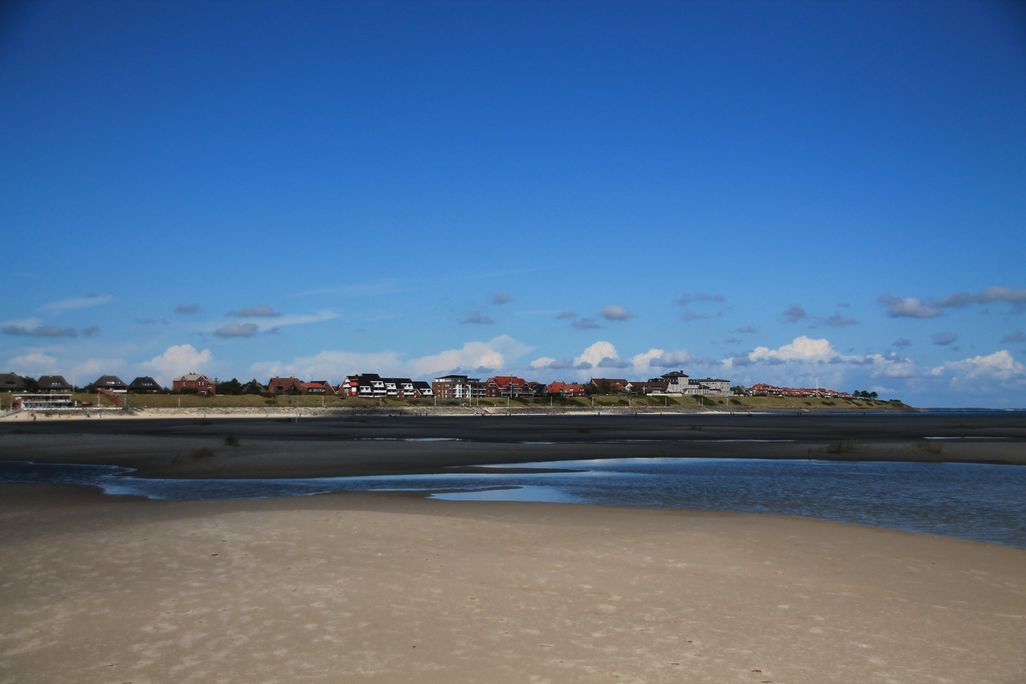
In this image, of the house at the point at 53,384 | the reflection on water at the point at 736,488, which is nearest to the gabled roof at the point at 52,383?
the house at the point at 53,384

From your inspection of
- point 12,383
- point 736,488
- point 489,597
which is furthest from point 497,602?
point 12,383

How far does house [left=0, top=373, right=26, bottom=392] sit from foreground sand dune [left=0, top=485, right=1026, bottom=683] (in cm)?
19107

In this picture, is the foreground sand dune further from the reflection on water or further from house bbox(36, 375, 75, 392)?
house bbox(36, 375, 75, 392)

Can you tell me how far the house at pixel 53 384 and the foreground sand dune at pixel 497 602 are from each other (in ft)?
639

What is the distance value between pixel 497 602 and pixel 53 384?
683 feet

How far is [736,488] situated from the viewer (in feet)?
87.0

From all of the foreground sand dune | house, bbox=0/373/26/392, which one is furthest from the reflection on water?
house, bbox=0/373/26/392

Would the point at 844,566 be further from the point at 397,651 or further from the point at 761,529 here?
the point at 397,651

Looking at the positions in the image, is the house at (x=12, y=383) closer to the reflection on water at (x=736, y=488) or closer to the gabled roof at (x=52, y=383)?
the gabled roof at (x=52, y=383)

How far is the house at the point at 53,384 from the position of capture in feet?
603

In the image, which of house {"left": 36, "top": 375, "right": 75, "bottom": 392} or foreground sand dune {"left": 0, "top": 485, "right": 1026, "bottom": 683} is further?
house {"left": 36, "top": 375, "right": 75, "bottom": 392}

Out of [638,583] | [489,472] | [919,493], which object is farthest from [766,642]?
[489,472]

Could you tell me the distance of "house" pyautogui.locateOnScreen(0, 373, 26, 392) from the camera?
6949 inches

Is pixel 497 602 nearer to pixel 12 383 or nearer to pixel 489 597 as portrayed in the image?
pixel 489 597
